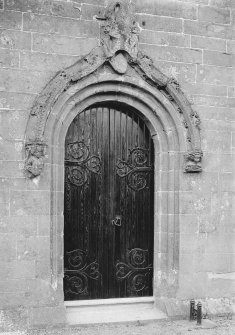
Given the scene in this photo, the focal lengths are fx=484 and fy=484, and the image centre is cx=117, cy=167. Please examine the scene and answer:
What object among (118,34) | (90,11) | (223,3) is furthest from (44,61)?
(223,3)

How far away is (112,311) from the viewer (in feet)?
24.1

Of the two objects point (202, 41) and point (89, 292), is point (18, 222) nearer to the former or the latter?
point (89, 292)

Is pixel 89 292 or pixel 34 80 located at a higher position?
pixel 34 80

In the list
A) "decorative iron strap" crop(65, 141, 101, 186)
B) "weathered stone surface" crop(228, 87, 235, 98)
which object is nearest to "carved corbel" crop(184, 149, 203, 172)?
"weathered stone surface" crop(228, 87, 235, 98)

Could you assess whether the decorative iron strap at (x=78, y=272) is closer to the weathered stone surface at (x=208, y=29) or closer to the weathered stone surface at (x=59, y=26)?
the weathered stone surface at (x=59, y=26)

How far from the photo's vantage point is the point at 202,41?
7605 mm

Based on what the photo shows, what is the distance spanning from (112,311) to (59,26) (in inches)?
169

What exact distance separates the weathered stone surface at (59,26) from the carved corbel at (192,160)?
7.51 ft

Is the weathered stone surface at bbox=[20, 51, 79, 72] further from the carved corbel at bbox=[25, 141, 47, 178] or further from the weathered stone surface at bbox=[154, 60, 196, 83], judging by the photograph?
the weathered stone surface at bbox=[154, 60, 196, 83]

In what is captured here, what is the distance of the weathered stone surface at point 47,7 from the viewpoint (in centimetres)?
680

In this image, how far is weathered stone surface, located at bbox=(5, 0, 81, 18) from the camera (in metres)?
6.80

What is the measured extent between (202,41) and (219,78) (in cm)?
64

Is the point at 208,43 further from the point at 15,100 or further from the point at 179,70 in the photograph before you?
the point at 15,100

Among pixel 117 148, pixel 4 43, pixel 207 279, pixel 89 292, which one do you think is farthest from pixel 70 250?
pixel 4 43
